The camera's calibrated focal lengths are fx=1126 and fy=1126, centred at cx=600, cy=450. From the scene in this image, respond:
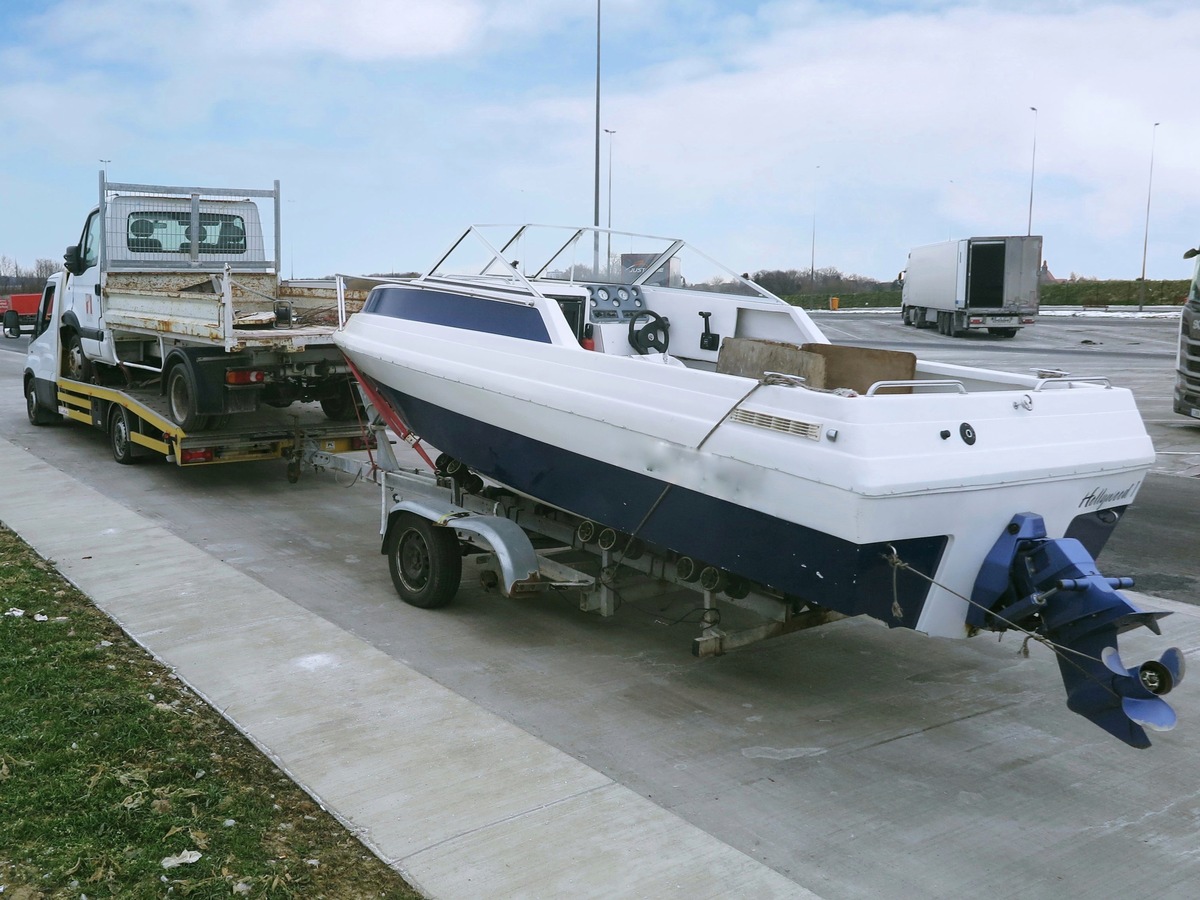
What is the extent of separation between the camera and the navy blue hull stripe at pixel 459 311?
6.38m

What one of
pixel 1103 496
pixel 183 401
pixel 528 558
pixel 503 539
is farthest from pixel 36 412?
pixel 1103 496

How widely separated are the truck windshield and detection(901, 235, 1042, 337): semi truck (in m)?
27.0

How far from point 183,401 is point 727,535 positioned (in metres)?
6.86

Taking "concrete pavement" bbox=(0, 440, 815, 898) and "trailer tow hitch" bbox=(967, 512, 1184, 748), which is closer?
"concrete pavement" bbox=(0, 440, 815, 898)

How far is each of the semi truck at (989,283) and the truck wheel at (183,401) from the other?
28928 mm

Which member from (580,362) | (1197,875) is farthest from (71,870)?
(1197,875)

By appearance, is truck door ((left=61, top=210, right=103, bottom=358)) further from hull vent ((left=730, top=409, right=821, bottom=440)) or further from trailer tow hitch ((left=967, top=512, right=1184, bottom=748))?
trailer tow hitch ((left=967, top=512, right=1184, bottom=748))

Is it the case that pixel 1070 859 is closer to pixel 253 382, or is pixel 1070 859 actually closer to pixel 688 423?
pixel 688 423

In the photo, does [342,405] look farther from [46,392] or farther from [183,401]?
[46,392]

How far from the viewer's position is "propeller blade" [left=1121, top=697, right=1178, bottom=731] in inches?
169

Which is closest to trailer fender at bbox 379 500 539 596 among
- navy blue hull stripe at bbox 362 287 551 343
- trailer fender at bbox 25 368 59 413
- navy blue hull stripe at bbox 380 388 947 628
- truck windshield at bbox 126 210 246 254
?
navy blue hull stripe at bbox 380 388 947 628

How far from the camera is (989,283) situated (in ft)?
116

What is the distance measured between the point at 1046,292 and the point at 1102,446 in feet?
203

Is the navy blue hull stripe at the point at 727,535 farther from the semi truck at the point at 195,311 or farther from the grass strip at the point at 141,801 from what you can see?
the semi truck at the point at 195,311
